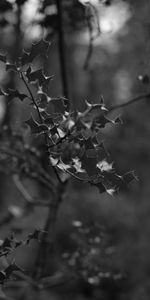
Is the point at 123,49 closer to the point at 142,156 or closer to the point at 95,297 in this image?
the point at 142,156

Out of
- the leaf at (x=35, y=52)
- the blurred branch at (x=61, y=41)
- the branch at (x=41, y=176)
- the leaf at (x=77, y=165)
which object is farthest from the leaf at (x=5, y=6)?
the leaf at (x=77, y=165)

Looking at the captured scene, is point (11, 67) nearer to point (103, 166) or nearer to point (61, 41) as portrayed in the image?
point (103, 166)

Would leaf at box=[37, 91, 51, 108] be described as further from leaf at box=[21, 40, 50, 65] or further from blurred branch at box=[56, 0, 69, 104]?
blurred branch at box=[56, 0, 69, 104]

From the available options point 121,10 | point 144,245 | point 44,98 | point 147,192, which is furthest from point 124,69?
point 44,98

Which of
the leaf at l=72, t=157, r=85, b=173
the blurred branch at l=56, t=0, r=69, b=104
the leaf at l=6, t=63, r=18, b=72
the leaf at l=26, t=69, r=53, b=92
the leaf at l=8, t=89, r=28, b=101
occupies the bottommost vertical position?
the leaf at l=72, t=157, r=85, b=173

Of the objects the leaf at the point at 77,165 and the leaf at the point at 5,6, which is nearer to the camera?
the leaf at the point at 77,165

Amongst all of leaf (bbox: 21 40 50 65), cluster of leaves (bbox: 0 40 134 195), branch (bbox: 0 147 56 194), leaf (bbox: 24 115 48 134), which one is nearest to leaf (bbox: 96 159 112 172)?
cluster of leaves (bbox: 0 40 134 195)

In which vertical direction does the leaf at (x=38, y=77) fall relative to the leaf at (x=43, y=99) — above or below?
above

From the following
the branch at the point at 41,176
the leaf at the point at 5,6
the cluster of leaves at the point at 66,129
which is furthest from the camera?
the branch at the point at 41,176

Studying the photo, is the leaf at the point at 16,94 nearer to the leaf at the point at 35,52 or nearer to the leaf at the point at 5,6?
the leaf at the point at 35,52
